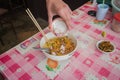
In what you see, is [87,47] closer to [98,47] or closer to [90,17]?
[98,47]

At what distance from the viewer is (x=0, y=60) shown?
0.77 metres

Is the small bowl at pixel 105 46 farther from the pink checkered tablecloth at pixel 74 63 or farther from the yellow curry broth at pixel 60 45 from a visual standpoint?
the yellow curry broth at pixel 60 45

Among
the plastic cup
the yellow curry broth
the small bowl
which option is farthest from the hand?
the plastic cup

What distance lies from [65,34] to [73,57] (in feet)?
0.52

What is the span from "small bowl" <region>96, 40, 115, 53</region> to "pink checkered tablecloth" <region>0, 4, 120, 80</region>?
0.02 metres

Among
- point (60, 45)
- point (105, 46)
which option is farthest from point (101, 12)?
point (60, 45)

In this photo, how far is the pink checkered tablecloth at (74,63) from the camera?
0.68 meters

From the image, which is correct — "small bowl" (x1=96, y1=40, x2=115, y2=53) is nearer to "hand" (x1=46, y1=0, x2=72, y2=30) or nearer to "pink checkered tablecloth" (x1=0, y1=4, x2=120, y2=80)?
"pink checkered tablecloth" (x1=0, y1=4, x2=120, y2=80)

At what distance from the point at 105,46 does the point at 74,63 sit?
0.77 ft

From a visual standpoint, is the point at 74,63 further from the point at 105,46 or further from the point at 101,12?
the point at 101,12

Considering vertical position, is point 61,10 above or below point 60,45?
above

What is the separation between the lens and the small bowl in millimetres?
790

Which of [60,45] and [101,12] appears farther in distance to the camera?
[101,12]

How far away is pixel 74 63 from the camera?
2.44ft
